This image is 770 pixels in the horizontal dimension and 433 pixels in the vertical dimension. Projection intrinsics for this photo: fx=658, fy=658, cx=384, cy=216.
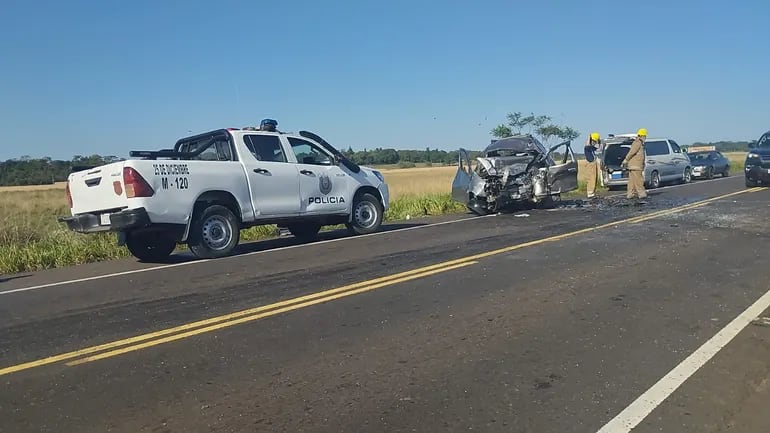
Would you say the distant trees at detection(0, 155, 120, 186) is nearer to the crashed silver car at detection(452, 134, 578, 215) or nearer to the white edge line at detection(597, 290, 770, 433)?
the crashed silver car at detection(452, 134, 578, 215)

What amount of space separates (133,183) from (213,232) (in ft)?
4.95

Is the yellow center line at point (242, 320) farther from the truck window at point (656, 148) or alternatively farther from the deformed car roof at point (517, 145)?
the truck window at point (656, 148)

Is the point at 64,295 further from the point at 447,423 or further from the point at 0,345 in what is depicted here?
the point at 447,423

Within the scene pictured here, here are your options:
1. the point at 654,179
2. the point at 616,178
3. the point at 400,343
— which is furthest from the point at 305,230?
the point at 654,179

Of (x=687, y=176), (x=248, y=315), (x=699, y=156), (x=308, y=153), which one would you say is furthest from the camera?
(x=699, y=156)

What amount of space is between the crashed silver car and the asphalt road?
6737 mm

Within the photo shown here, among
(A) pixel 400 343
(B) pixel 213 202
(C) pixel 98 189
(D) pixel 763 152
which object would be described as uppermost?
(C) pixel 98 189

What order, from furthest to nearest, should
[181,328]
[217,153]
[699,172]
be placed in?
[699,172] < [217,153] < [181,328]

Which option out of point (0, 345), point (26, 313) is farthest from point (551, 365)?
point (26, 313)

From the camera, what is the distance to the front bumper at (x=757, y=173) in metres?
21.9

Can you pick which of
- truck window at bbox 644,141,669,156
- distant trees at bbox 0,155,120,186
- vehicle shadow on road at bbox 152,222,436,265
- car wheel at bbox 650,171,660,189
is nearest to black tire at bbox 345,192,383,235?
vehicle shadow on road at bbox 152,222,436,265

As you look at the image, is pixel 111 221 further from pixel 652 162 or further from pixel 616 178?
pixel 652 162

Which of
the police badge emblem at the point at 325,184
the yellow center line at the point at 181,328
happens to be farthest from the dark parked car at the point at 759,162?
the yellow center line at the point at 181,328

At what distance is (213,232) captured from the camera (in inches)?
408
